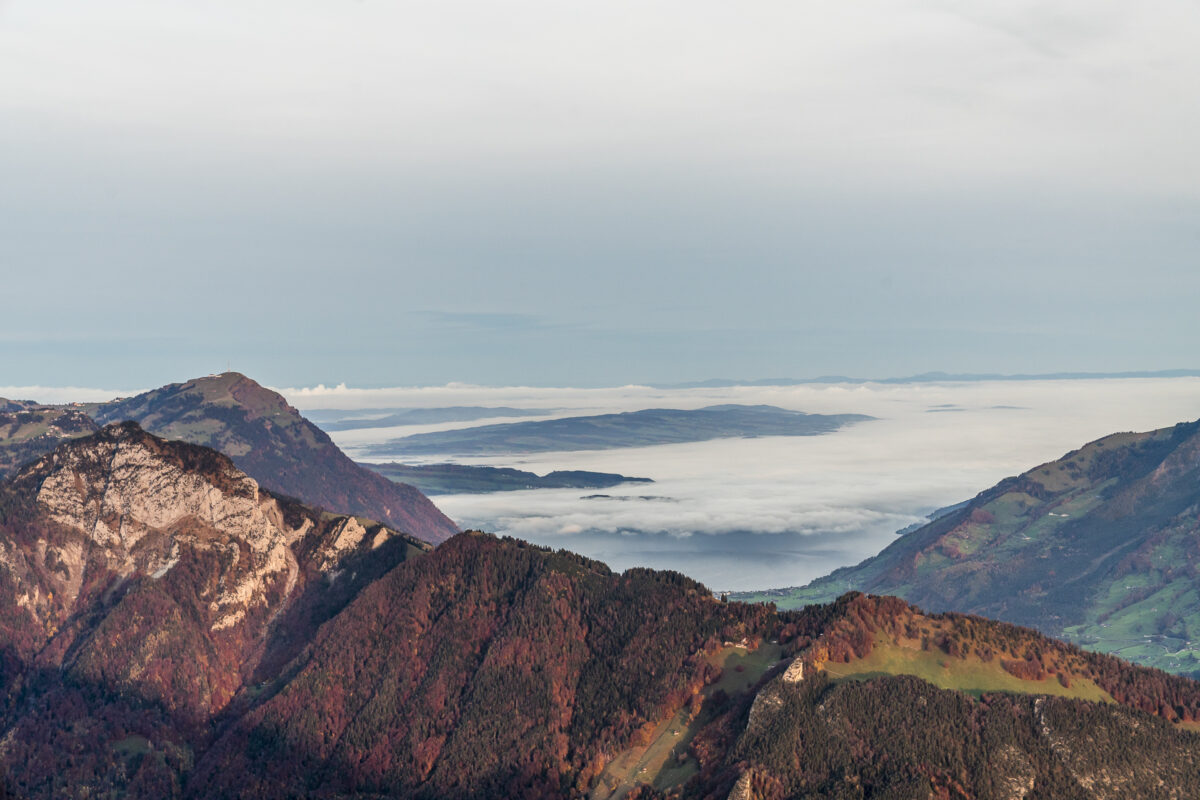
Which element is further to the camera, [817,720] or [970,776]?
[817,720]

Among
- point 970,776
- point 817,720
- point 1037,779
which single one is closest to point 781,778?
point 817,720

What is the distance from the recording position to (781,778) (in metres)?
189

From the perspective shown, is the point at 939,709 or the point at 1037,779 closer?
the point at 1037,779

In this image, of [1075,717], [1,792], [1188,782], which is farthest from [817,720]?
[1,792]

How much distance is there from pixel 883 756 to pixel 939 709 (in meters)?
17.3

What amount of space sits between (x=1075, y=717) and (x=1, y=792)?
185666 mm

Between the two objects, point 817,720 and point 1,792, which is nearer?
point 1,792

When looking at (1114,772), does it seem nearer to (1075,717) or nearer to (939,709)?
(1075,717)

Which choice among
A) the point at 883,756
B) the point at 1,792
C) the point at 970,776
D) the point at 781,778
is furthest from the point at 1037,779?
the point at 1,792

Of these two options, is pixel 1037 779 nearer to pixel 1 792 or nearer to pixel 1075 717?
pixel 1075 717

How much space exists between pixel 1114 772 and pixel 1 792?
187 metres

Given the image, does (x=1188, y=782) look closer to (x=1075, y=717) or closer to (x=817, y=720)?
(x=1075, y=717)

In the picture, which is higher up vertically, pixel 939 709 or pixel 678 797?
pixel 939 709

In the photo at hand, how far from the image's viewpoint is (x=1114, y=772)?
18988cm
